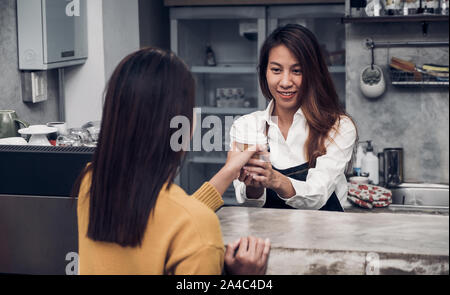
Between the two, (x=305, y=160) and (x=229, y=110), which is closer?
(x=305, y=160)

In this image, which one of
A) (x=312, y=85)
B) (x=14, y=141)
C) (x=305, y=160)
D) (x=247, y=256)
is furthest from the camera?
(x=14, y=141)

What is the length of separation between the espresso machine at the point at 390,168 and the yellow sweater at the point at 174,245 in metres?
2.35

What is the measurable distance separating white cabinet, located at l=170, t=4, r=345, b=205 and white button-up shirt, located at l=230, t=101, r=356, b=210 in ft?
6.51

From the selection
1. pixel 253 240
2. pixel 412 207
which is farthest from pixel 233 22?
pixel 253 240

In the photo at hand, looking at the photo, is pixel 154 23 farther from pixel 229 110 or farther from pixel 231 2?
pixel 229 110

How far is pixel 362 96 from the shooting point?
134 inches

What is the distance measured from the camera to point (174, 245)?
101 centimetres

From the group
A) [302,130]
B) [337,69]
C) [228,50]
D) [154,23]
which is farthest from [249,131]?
[228,50]

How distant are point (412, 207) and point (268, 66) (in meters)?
1.27

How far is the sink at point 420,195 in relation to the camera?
10.5 ft

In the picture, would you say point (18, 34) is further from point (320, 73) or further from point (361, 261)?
point (361, 261)

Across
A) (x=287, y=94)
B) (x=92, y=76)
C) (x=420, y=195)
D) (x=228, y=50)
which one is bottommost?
(x=420, y=195)

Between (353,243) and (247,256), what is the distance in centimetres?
21

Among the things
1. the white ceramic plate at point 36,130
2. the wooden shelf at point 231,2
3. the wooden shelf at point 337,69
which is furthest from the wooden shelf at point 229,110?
the white ceramic plate at point 36,130
